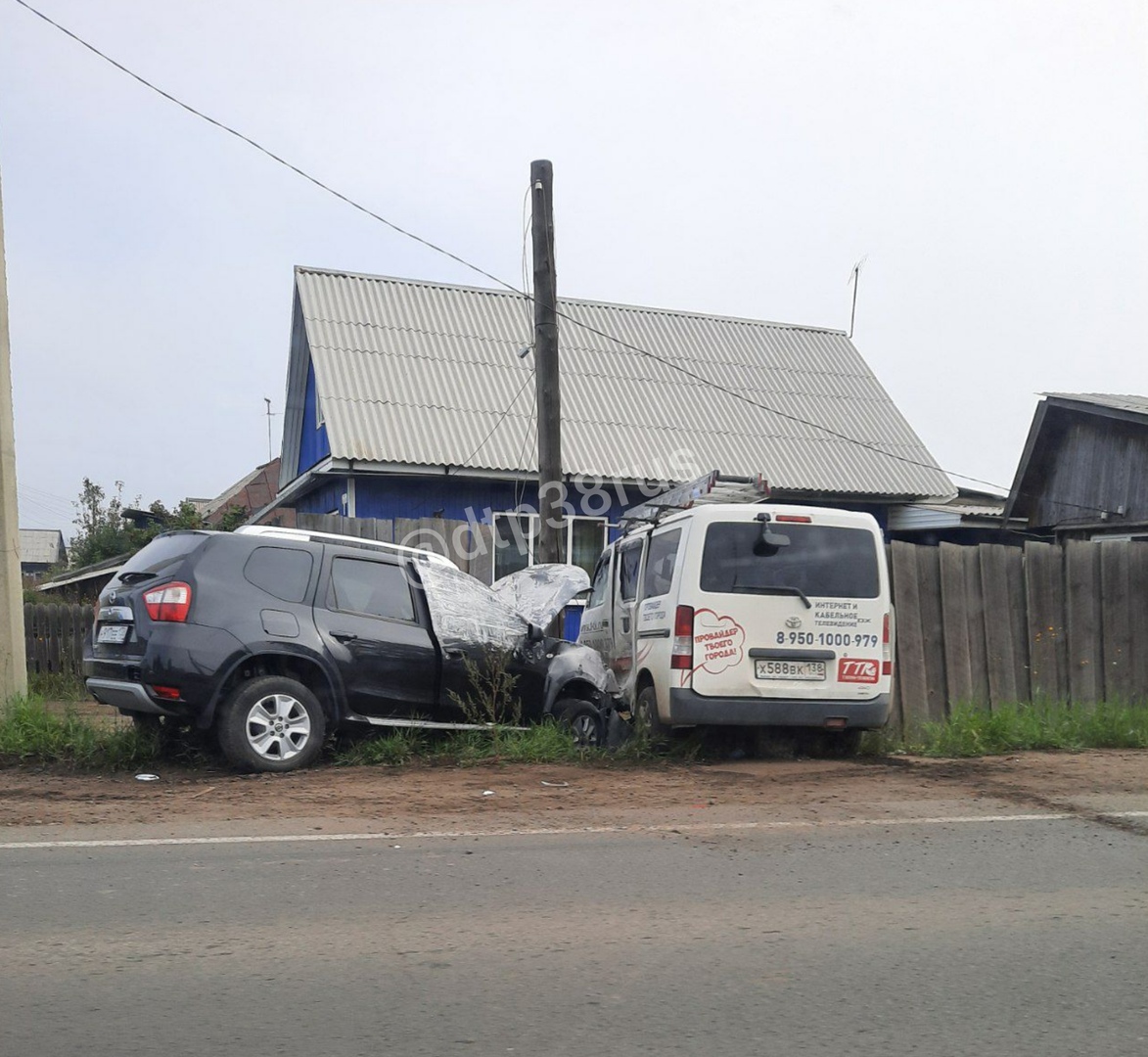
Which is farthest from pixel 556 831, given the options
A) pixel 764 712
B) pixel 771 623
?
pixel 771 623

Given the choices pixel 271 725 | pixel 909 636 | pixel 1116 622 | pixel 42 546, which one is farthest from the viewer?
pixel 42 546

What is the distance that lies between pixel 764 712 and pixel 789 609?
80cm

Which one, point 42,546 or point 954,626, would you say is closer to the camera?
point 954,626

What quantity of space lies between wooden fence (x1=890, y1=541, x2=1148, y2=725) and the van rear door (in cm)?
224

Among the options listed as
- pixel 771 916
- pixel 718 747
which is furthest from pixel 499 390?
pixel 771 916

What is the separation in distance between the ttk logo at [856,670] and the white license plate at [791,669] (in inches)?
5.9

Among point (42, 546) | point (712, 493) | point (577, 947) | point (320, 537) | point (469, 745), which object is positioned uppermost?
point (42, 546)

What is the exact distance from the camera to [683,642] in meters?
9.30

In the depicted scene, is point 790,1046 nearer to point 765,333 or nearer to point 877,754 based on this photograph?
point 877,754

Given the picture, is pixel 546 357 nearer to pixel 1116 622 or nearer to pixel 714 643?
pixel 714 643

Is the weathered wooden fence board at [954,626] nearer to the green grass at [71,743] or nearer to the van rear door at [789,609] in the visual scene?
the van rear door at [789,609]

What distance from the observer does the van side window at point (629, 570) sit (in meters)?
10.9

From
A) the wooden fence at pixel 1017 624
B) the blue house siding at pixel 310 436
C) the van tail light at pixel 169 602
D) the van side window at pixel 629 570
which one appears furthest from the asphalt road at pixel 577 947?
the blue house siding at pixel 310 436

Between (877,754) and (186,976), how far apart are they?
23.8 ft
